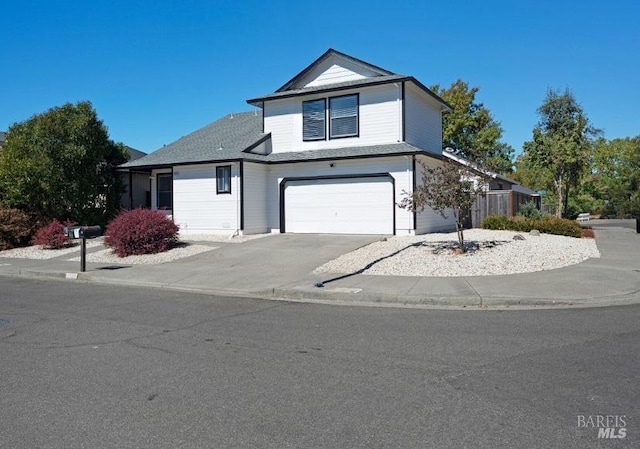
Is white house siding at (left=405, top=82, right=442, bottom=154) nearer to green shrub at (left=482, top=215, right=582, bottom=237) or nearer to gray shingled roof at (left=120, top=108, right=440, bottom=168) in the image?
gray shingled roof at (left=120, top=108, right=440, bottom=168)

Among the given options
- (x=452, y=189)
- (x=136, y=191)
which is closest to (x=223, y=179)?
(x=136, y=191)

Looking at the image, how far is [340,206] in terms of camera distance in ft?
70.9

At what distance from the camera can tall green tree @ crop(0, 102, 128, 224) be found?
74.6 ft

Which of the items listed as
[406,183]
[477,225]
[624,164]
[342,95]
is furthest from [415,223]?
[624,164]

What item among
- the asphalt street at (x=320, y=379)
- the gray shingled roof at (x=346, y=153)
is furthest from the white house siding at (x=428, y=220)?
the asphalt street at (x=320, y=379)

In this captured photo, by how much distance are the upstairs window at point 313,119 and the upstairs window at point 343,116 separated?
0.37 m

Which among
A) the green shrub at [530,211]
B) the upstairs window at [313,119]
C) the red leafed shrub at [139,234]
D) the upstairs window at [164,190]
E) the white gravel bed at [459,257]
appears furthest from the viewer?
the green shrub at [530,211]

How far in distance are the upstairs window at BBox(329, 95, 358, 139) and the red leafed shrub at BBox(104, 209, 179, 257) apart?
7.92m

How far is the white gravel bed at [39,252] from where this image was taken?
19.8 metres

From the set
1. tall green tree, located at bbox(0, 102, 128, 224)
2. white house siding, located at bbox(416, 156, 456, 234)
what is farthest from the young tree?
tall green tree, located at bbox(0, 102, 128, 224)

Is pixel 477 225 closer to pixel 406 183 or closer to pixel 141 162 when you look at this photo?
pixel 406 183

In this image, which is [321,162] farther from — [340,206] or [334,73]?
[334,73]

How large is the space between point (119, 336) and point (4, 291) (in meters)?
6.44

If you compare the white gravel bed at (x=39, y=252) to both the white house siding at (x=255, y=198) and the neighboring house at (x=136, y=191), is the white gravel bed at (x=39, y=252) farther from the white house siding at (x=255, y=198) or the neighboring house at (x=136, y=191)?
the white house siding at (x=255, y=198)
